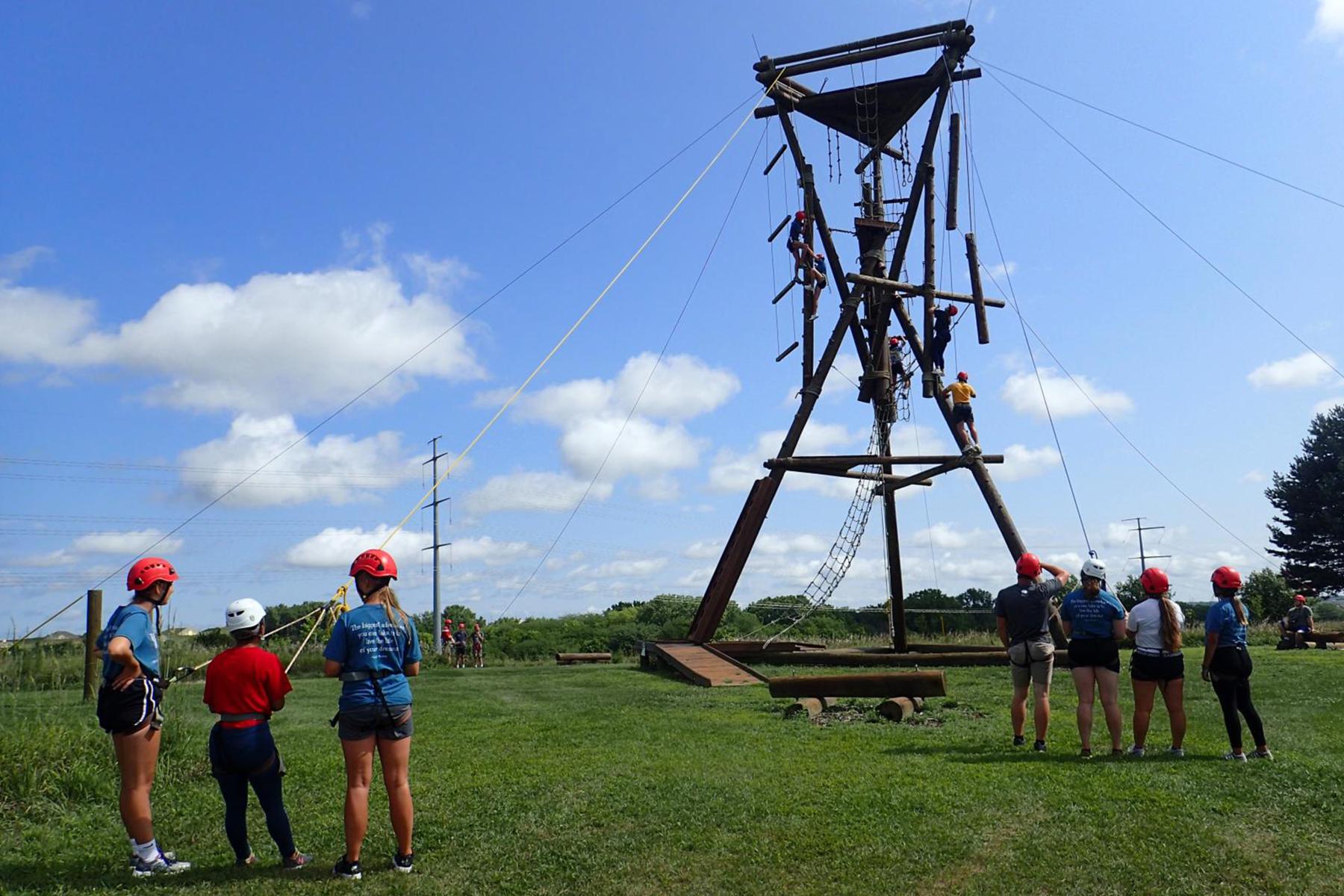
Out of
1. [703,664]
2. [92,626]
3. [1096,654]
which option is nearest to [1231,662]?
[1096,654]

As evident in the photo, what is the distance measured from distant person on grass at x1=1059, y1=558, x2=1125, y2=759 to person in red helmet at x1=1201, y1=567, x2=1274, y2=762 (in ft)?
2.32

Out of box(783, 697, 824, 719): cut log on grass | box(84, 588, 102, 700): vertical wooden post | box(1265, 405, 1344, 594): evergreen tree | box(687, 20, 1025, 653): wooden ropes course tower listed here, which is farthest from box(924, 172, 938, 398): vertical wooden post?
box(1265, 405, 1344, 594): evergreen tree

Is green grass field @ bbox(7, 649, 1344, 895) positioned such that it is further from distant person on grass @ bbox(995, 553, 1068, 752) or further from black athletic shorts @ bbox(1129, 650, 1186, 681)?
black athletic shorts @ bbox(1129, 650, 1186, 681)

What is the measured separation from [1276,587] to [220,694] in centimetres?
5763

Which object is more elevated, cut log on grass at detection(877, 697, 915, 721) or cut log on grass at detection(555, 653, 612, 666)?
cut log on grass at detection(877, 697, 915, 721)

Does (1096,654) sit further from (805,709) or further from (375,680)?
(375,680)

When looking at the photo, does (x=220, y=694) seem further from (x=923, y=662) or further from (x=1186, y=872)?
(x=923, y=662)

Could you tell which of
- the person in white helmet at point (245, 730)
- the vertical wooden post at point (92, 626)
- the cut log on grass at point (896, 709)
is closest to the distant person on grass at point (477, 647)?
the vertical wooden post at point (92, 626)

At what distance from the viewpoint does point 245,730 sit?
18.9 feet

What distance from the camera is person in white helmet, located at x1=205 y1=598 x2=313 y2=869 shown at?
5750 mm

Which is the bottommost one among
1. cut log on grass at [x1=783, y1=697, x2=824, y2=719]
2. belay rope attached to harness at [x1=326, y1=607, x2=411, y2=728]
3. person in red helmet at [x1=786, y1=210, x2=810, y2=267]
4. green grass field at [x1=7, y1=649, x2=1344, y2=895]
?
green grass field at [x1=7, y1=649, x2=1344, y2=895]

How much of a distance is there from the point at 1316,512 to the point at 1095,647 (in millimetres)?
49849

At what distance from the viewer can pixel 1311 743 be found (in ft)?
30.8

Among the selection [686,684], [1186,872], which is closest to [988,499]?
[686,684]
